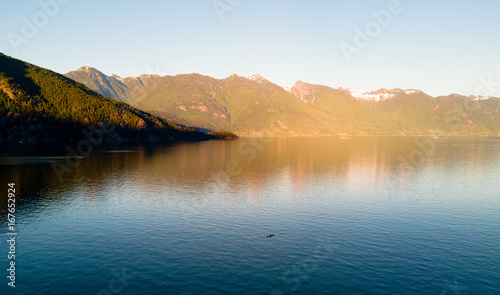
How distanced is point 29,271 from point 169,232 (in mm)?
20507

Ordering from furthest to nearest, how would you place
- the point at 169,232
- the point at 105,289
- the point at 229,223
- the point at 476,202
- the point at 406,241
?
the point at 476,202, the point at 229,223, the point at 169,232, the point at 406,241, the point at 105,289

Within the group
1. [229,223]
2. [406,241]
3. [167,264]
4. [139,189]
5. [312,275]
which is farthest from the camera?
[139,189]

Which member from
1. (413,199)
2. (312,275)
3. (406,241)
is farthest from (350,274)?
(413,199)

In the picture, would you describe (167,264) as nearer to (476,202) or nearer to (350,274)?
(350,274)

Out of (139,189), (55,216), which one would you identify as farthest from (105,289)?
(139,189)

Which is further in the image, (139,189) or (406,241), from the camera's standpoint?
(139,189)

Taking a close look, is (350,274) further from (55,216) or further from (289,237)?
(55,216)

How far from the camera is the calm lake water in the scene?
3525cm

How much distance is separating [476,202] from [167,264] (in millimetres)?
79769

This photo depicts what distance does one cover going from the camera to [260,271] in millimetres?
37812

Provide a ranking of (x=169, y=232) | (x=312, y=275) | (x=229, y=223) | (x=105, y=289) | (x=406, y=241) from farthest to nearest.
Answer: (x=229, y=223) → (x=169, y=232) → (x=406, y=241) → (x=312, y=275) → (x=105, y=289)

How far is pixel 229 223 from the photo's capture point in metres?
57.8

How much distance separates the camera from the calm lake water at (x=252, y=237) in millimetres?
35250

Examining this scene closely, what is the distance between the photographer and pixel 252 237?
5006 cm
